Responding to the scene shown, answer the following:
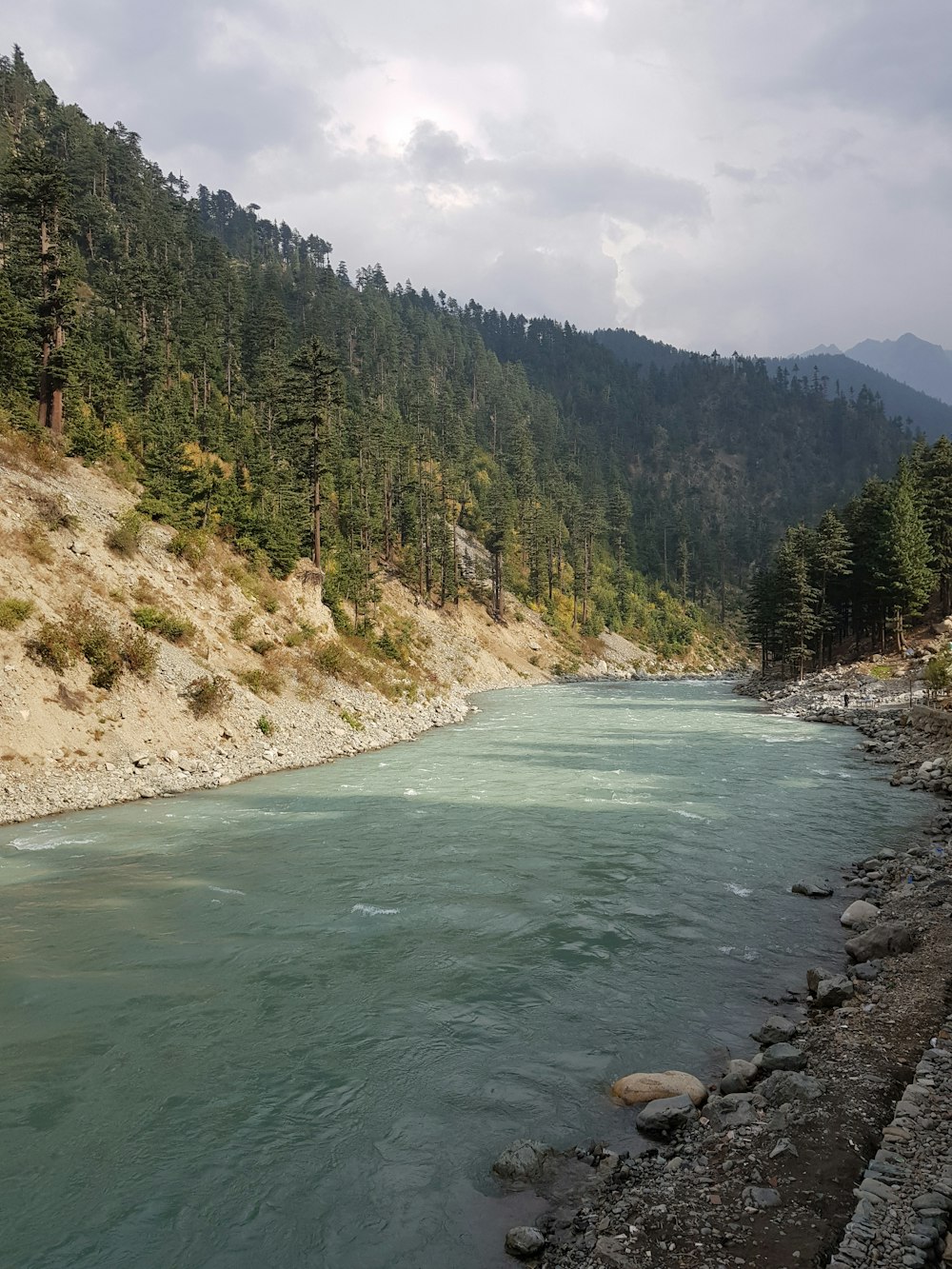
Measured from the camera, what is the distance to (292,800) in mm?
23250

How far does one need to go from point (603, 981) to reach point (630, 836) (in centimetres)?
833

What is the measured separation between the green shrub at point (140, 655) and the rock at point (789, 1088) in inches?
992

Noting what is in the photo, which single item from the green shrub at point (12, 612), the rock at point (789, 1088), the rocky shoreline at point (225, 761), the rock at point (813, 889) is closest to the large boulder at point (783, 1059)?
the rock at point (789, 1088)

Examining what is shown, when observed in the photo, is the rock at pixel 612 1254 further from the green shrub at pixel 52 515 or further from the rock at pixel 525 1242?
the green shrub at pixel 52 515

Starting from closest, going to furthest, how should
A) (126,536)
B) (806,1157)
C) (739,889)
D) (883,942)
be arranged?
(806,1157), (883,942), (739,889), (126,536)

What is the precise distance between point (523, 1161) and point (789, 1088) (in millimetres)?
3206

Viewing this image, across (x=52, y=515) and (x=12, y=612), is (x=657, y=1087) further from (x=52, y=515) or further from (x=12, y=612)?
(x=52, y=515)

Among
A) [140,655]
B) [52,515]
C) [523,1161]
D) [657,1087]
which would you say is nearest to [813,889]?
[657,1087]

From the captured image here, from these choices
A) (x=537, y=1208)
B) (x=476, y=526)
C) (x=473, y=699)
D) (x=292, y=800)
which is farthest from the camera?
(x=476, y=526)

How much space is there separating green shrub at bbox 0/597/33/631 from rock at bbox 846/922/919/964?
84.7 ft

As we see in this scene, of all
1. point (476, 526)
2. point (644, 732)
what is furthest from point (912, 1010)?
point (476, 526)

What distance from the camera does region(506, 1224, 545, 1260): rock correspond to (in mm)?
6141

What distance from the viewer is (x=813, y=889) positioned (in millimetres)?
14922

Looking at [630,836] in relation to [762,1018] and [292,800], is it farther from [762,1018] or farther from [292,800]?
[292,800]
